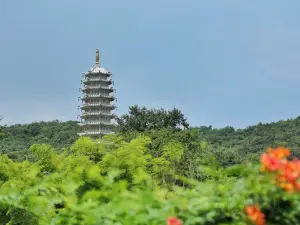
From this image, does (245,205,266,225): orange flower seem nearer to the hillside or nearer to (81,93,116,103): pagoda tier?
(81,93,116,103): pagoda tier

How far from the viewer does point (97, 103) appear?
Answer: 42.2m

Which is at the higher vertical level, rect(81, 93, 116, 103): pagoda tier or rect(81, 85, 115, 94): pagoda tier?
rect(81, 85, 115, 94): pagoda tier

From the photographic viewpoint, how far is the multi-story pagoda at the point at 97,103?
41.4 metres

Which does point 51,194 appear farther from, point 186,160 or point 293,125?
point 293,125

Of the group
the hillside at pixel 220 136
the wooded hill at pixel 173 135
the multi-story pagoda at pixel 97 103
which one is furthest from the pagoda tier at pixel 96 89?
the hillside at pixel 220 136

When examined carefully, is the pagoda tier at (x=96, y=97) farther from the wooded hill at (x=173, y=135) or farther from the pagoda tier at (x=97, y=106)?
the wooded hill at (x=173, y=135)

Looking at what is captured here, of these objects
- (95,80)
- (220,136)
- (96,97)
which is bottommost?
(220,136)

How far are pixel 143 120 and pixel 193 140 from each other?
23.5 feet

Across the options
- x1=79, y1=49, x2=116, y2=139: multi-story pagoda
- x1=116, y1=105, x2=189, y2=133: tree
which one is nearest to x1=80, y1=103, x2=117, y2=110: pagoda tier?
x1=79, y1=49, x2=116, y2=139: multi-story pagoda

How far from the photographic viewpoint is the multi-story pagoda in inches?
1629

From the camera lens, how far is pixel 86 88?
42938mm

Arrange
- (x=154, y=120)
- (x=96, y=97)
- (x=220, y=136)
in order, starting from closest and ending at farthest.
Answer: (x=154, y=120)
(x=96, y=97)
(x=220, y=136)

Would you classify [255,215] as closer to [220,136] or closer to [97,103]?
[97,103]

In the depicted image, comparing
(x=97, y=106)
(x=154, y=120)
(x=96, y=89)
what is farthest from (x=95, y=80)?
(x=154, y=120)
